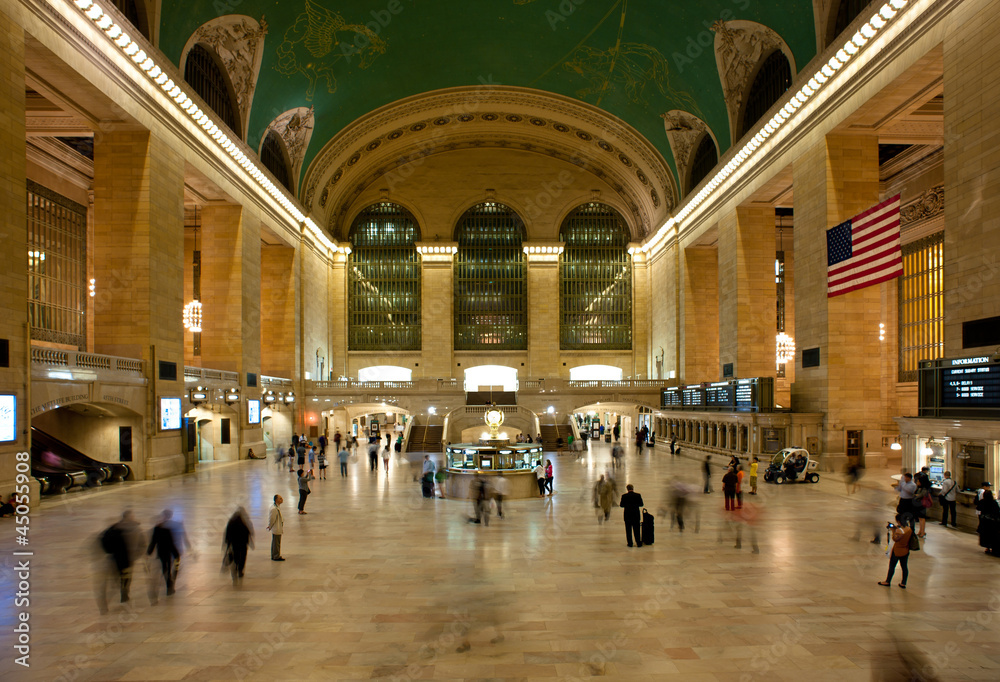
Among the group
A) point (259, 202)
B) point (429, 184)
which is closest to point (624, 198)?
point (429, 184)

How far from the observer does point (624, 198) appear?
136ft

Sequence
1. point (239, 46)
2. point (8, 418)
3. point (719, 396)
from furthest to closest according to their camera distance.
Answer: point (719, 396) → point (239, 46) → point (8, 418)

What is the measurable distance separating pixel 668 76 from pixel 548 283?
52.4ft

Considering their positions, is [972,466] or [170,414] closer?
[972,466]

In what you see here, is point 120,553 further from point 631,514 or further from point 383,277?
point 383,277

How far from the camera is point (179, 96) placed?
1995cm

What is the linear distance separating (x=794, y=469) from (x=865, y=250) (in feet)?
19.7

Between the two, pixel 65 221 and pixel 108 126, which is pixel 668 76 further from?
pixel 65 221

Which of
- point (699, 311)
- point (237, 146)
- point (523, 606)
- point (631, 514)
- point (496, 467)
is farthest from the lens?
point (699, 311)

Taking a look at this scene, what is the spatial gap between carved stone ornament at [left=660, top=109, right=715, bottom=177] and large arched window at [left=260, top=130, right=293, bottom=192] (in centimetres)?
1780

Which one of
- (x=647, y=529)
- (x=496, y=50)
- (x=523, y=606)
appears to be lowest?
(x=523, y=606)

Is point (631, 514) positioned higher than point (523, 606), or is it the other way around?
point (631, 514)

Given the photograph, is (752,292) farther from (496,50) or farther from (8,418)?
(8,418)

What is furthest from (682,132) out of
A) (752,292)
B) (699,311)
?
(752,292)
